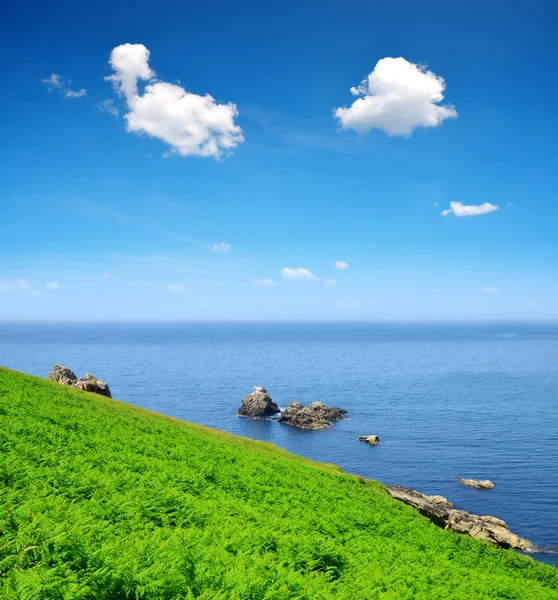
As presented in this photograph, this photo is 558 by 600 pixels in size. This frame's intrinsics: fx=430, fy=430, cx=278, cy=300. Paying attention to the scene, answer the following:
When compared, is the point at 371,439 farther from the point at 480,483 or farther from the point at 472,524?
the point at 472,524

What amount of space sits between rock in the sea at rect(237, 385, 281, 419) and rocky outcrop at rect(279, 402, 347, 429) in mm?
5209

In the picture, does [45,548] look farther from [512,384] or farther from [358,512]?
[512,384]

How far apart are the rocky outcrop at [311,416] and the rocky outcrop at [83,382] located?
51901 mm

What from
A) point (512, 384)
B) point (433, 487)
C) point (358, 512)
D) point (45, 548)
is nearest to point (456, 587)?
point (358, 512)

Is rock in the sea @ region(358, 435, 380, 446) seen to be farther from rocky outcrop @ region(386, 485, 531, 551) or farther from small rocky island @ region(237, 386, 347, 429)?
rocky outcrop @ region(386, 485, 531, 551)

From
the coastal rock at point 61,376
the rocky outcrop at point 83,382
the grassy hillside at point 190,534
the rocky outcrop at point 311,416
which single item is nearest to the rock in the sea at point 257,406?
the rocky outcrop at point 311,416

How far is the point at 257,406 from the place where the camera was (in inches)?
4815

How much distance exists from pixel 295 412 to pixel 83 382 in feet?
200

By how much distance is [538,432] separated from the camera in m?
98.5

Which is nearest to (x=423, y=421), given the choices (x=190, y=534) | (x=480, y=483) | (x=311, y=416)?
(x=311, y=416)

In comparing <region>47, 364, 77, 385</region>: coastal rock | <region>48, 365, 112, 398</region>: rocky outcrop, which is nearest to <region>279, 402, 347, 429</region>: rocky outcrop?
<region>48, 365, 112, 398</region>: rocky outcrop

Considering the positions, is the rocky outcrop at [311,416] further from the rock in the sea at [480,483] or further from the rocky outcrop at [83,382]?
the rocky outcrop at [83,382]

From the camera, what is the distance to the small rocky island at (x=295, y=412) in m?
114

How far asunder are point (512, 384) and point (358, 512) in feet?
517
